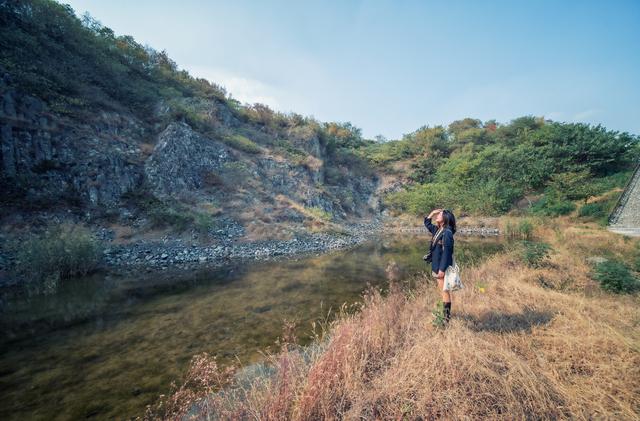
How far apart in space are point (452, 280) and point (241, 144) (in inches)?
974

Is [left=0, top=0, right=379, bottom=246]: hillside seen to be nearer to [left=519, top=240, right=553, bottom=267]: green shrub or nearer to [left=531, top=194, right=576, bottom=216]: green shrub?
[left=519, top=240, right=553, bottom=267]: green shrub

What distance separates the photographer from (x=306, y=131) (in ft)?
111

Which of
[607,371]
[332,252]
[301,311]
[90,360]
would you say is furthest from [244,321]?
[332,252]

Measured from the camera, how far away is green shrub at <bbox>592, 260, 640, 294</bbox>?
553 cm

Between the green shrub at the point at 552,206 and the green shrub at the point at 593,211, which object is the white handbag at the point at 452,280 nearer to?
the green shrub at the point at 593,211

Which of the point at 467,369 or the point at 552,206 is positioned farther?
the point at 552,206

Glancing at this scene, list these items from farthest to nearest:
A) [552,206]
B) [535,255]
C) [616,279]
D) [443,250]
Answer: [552,206]
[535,255]
[616,279]
[443,250]

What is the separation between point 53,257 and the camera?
8.37 m

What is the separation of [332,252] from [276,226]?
14.8 ft

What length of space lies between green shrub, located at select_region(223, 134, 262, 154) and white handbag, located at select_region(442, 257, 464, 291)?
2397 centimetres

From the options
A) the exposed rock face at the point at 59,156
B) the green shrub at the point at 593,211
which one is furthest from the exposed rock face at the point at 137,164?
the green shrub at the point at 593,211

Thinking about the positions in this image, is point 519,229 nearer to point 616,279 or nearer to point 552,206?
point 552,206

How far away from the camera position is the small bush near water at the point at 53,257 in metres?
7.92

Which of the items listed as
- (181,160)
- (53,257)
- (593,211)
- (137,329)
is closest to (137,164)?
(181,160)
